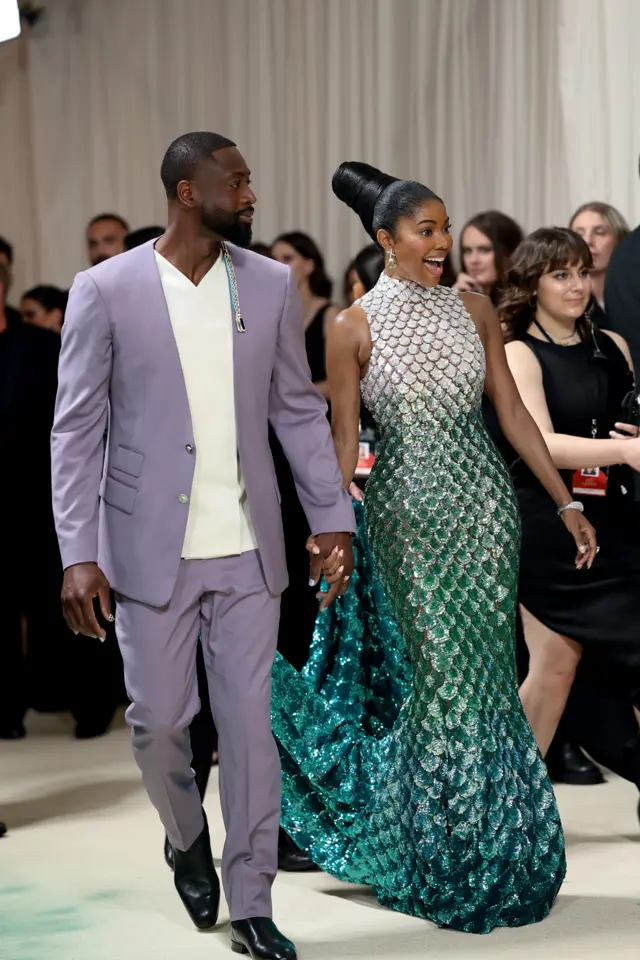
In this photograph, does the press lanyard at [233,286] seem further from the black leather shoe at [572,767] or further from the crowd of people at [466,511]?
the black leather shoe at [572,767]

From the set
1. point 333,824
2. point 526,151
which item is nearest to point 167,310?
point 333,824

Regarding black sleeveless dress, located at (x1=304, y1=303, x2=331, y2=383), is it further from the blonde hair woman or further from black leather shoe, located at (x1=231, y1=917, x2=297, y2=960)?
black leather shoe, located at (x1=231, y1=917, x2=297, y2=960)

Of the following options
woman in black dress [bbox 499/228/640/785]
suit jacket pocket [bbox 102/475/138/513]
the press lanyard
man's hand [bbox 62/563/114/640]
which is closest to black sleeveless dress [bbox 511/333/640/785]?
woman in black dress [bbox 499/228/640/785]

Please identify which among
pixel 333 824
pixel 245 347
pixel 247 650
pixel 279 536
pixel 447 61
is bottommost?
pixel 333 824

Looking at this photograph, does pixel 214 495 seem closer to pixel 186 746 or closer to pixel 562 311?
pixel 186 746

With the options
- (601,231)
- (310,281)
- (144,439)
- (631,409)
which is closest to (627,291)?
(631,409)

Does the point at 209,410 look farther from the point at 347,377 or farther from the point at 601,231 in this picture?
the point at 601,231

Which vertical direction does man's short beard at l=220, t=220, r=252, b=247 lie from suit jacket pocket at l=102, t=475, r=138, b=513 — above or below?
above

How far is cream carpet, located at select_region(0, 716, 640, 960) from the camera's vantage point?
374cm

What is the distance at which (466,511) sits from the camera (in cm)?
402

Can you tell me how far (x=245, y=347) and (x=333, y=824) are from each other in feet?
4.42

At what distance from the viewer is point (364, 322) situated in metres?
4.11

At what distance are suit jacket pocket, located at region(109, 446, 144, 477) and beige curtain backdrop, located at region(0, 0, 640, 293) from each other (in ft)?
12.6

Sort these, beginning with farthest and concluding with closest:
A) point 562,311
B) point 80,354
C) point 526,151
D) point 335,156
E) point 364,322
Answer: point 335,156 < point 526,151 < point 562,311 < point 364,322 < point 80,354
